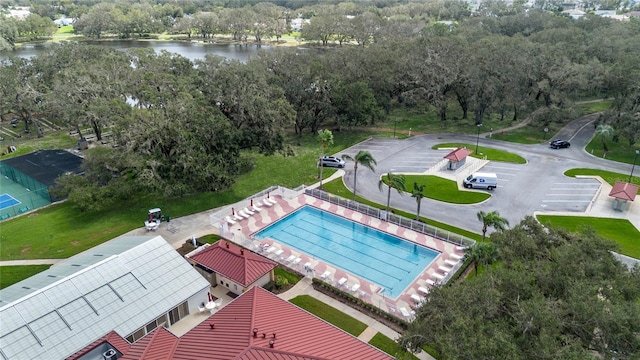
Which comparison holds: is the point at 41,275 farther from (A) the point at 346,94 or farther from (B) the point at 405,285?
(A) the point at 346,94

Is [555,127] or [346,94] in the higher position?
[346,94]

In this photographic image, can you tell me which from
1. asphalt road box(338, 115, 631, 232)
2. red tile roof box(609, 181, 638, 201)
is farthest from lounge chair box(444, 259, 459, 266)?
red tile roof box(609, 181, 638, 201)

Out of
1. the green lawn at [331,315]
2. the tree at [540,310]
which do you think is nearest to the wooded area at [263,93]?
the green lawn at [331,315]

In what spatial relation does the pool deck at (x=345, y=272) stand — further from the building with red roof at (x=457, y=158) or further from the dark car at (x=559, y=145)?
the dark car at (x=559, y=145)

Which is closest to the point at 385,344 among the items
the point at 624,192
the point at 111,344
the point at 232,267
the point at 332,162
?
the point at 232,267

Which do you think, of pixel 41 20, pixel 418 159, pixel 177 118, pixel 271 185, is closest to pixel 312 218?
pixel 271 185
